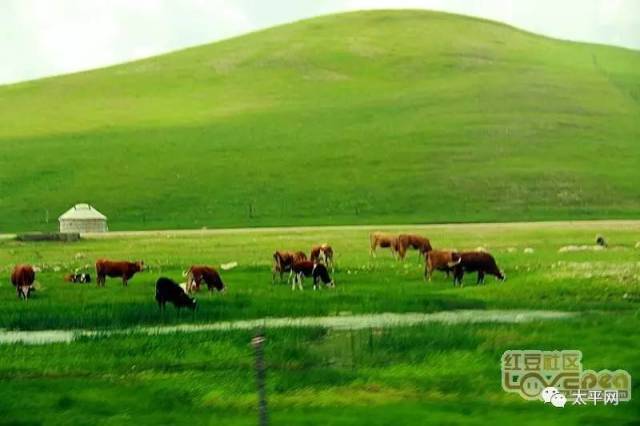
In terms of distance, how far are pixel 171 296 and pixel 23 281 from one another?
4996mm

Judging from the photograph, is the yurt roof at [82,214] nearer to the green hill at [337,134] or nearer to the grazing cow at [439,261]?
the green hill at [337,134]

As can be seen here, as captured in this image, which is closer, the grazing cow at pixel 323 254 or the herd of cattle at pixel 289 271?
the herd of cattle at pixel 289 271

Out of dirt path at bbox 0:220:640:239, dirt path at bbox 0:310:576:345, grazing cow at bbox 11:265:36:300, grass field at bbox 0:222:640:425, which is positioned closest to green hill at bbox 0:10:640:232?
dirt path at bbox 0:220:640:239

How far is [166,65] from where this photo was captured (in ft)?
444

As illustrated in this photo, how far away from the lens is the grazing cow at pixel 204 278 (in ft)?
82.7

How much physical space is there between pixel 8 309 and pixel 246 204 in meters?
43.8

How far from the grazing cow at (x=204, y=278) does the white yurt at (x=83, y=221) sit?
3367cm

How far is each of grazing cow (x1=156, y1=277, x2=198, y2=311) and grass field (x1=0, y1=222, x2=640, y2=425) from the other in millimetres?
295

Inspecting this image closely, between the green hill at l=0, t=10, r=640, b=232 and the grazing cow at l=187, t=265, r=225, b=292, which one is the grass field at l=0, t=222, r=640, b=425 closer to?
the grazing cow at l=187, t=265, r=225, b=292

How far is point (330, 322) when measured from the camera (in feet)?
69.9

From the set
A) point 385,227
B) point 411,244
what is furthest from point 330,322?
point 385,227

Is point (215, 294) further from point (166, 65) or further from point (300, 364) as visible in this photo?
point (166, 65)

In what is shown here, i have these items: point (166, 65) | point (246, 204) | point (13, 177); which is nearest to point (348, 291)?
point (246, 204)

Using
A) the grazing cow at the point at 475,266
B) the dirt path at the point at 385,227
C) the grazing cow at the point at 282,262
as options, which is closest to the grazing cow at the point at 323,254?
the grazing cow at the point at 282,262
